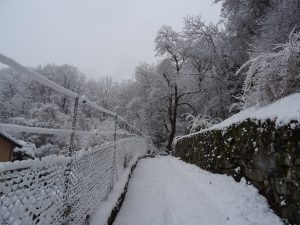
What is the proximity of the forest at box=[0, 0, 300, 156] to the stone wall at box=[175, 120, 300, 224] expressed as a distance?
100cm

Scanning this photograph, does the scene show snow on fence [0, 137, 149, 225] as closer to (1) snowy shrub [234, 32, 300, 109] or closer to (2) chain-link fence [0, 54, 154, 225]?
(2) chain-link fence [0, 54, 154, 225]

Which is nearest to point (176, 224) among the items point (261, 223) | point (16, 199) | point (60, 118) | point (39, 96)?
point (261, 223)

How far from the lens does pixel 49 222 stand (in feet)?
6.82

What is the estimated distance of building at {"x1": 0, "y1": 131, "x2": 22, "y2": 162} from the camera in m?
1.83

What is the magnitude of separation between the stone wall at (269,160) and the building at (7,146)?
2.65m

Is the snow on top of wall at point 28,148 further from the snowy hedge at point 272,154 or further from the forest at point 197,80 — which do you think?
the snowy hedge at point 272,154

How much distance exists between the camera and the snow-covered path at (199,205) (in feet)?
11.6

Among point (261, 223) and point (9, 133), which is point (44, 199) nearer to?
point (9, 133)

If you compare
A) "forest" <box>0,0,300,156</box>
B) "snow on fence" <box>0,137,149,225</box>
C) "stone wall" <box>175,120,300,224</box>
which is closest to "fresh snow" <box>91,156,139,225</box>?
"snow on fence" <box>0,137,149,225</box>

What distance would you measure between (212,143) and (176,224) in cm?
342

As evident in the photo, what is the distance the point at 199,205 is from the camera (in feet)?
14.6

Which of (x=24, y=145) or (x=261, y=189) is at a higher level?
(x=24, y=145)

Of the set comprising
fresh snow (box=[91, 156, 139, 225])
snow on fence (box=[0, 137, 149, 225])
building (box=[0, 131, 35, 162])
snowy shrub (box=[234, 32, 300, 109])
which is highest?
snowy shrub (box=[234, 32, 300, 109])

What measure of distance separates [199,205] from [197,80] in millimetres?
19979
